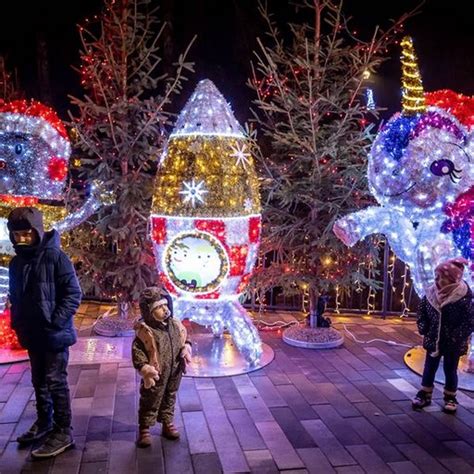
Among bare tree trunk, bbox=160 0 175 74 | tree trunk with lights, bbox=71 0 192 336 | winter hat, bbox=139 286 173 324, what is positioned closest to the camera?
winter hat, bbox=139 286 173 324

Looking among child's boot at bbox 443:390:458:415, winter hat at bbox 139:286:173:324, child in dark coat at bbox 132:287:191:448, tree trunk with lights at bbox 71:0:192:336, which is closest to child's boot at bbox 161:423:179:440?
child in dark coat at bbox 132:287:191:448

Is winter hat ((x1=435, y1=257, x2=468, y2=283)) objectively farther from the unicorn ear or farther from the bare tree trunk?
the bare tree trunk

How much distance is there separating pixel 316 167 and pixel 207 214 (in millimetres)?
1648

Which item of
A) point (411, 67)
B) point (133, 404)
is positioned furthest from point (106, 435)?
point (411, 67)

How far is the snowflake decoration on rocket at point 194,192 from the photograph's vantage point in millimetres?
5469

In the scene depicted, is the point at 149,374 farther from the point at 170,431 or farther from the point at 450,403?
the point at 450,403

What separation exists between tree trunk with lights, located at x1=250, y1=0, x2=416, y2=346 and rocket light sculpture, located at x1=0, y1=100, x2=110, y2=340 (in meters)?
2.32

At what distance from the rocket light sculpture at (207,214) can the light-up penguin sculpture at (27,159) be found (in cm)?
123

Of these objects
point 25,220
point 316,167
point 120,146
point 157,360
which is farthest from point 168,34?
point 157,360

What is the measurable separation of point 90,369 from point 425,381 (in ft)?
10.6

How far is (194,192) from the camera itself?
548 centimetres

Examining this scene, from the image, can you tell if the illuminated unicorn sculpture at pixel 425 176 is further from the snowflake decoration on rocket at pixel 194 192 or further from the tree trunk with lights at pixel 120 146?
the tree trunk with lights at pixel 120 146

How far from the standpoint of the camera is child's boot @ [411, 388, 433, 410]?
16.0 feet

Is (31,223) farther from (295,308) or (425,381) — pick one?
(295,308)
